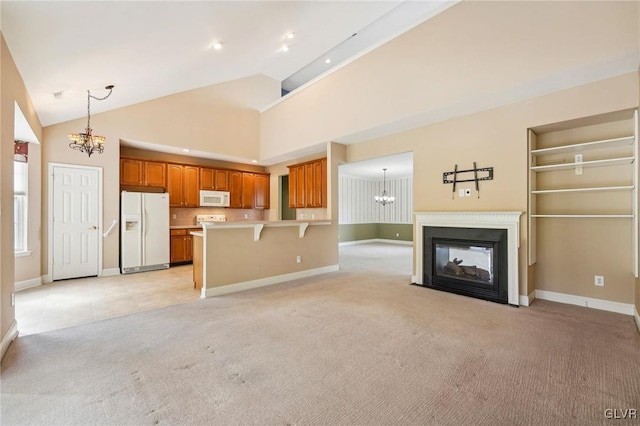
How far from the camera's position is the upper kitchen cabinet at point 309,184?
6355 millimetres


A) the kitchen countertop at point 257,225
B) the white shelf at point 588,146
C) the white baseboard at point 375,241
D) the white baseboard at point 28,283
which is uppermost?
the white shelf at point 588,146

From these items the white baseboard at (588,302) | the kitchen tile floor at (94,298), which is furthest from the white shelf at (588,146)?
the kitchen tile floor at (94,298)

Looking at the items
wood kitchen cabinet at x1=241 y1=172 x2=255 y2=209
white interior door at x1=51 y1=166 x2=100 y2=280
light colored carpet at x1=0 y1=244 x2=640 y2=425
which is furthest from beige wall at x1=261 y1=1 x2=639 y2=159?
white interior door at x1=51 y1=166 x2=100 y2=280

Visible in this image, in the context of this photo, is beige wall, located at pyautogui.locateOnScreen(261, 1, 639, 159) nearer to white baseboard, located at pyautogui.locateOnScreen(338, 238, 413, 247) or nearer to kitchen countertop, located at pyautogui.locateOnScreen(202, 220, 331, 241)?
kitchen countertop, located at pyautogui.locateOnScreen(202, 220, 331, 241)

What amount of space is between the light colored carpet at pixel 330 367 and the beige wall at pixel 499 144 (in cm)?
130

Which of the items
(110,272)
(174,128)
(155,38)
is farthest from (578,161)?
(110,272)

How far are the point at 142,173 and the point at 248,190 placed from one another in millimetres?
2605

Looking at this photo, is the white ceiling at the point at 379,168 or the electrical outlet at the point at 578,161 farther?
the white ceiling at the point at 379,168

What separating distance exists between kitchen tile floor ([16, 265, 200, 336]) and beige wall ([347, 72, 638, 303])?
163 inches

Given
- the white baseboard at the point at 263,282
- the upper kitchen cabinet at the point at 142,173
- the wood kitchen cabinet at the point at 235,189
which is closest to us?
the white baseboard at the point at 263,282

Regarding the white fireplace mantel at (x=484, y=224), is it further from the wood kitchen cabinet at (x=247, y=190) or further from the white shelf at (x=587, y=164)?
the wood kitchen cabinet at (x=247, y=190)

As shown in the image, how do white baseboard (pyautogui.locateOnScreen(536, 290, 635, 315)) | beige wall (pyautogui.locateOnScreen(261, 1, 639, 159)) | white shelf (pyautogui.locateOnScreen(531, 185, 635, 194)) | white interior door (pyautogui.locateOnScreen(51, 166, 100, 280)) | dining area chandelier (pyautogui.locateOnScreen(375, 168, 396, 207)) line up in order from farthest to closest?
1. dining area chandelier (pyautogui.locateOnScreen(375, 168, 396, 207))
2. white interior door (pyautogui.locateOnScreen(51, 166, 100, 280))
3. white baseboard (pyautogui.locateOnScreen(536, 290, 635, 315))
4. white shelf (pyautogui.locateOnScreen(531, 185, 635, 194))
5. beige wall (pyautogui.locateOnScreen(261, 1, 639, 159))

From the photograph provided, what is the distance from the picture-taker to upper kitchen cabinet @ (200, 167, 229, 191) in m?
7.11

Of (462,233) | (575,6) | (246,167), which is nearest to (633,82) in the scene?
(575,6)
